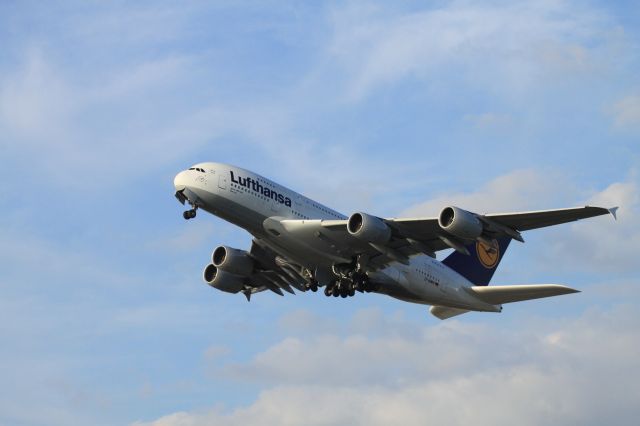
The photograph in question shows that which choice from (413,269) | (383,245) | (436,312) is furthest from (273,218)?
(436,312)

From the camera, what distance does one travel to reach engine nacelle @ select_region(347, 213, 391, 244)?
47.6 metres

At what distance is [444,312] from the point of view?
190 feet

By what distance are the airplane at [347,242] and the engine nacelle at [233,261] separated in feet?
0.17

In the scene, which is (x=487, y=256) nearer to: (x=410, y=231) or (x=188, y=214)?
(x=410, y=231)

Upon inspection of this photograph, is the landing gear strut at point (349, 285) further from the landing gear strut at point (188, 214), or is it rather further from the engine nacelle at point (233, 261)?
the landing gear strut at point (188, 214)

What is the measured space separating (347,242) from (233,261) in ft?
27.1

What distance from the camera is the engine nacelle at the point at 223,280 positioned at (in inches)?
2247

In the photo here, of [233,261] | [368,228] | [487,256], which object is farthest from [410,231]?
[487,256]

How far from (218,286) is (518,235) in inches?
704

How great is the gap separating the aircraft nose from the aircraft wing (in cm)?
503

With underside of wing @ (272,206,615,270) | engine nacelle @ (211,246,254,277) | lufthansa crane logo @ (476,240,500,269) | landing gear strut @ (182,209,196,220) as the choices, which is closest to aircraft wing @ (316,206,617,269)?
underside of wing @ (272,206,615,270)

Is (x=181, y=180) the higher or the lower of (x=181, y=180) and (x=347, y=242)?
the higher

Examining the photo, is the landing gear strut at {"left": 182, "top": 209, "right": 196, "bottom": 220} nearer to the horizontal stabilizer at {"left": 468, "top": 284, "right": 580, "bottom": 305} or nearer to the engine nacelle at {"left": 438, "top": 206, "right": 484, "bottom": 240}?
the engine nacelle at {"left": 438, "top": 206, "right": 484, "bottom": 240}

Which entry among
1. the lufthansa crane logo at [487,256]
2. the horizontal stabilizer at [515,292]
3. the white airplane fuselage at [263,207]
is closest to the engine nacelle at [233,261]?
the white airplane fuselage at [263,207]
